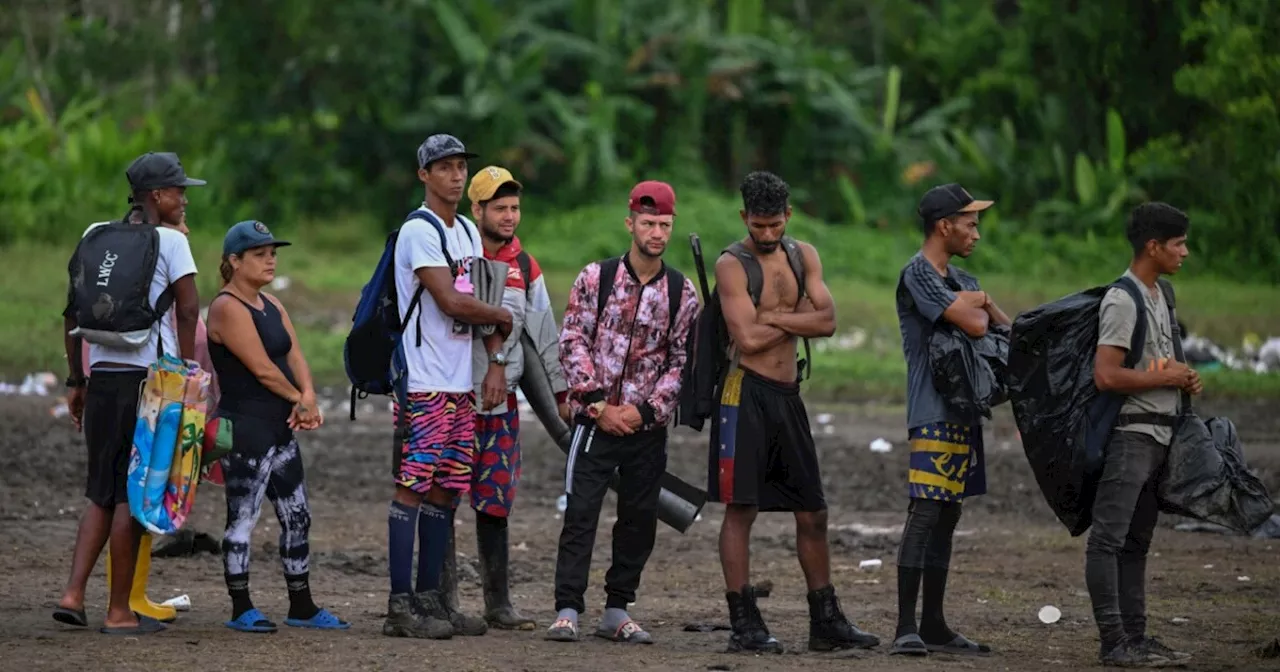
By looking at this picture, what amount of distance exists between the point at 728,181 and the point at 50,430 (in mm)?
14127

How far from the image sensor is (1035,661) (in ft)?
26.0

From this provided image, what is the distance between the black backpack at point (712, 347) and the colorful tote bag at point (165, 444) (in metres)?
2.09

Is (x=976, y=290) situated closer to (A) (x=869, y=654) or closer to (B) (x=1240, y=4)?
(A) (x=869, y=654)

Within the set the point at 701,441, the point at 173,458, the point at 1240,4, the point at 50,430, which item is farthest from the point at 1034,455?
the point at 1240,4

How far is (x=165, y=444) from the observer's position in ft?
26.5

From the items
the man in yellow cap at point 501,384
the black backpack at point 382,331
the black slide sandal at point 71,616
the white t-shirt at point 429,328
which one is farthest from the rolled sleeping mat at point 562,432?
the black slide sandal at point 71,616

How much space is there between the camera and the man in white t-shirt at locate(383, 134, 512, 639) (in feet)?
26.8

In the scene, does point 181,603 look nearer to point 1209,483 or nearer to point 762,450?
point 762,450

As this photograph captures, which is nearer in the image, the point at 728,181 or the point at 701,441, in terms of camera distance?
the point at 701,441

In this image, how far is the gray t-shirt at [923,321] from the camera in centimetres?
808

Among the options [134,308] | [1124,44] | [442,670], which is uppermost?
[1124,44]

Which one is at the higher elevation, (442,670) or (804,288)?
(804,288)

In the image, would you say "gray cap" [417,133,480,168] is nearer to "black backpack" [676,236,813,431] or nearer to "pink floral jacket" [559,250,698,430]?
"pink floral jacket" [559,250,698,430]

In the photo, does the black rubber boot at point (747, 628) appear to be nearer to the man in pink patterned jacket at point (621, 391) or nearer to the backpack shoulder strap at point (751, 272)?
the man in pink patterned jacket at point (621, 391)
